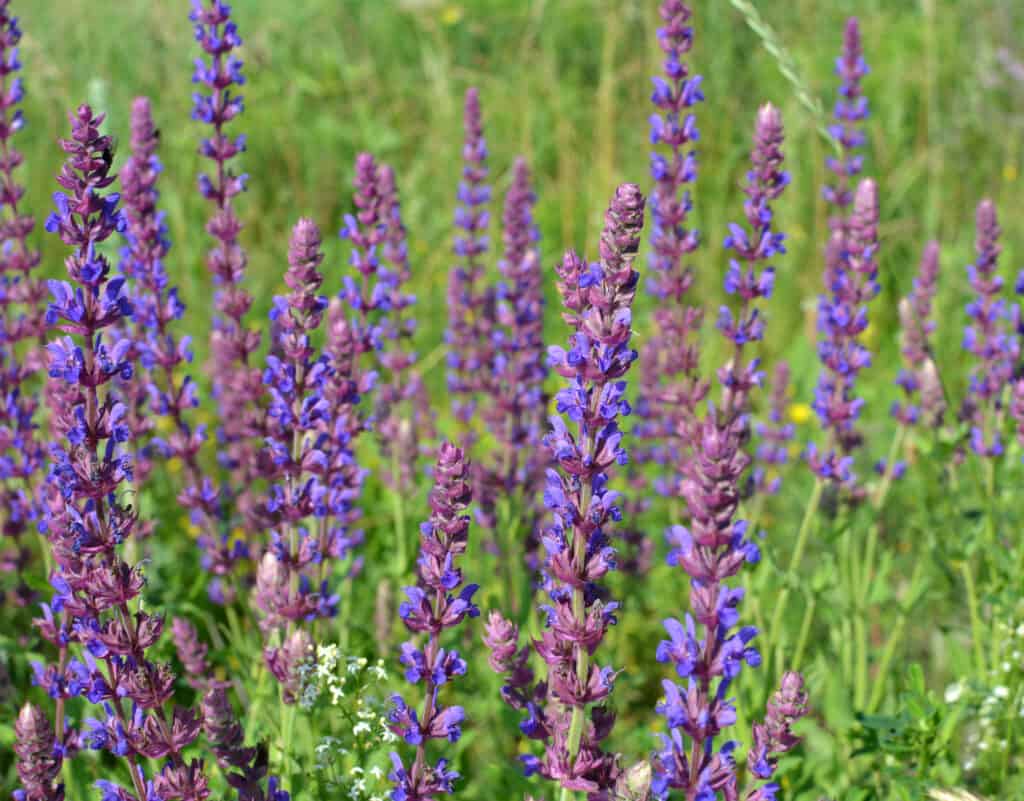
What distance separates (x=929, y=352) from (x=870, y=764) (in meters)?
1.38

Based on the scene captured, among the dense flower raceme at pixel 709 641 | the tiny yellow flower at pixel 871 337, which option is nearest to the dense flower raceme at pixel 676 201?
the dense flower raceme at pixel 709 641

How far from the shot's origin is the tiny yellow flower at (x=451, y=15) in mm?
8383

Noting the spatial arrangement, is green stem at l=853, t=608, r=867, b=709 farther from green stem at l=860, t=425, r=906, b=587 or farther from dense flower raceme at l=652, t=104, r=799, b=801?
dense flower raceme at l=652, t=104, r=799, b=801

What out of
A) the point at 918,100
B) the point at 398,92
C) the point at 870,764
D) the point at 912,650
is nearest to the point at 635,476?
the point at 912,650

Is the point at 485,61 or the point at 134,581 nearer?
the point at 134,581

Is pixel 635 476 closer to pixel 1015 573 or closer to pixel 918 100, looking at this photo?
pixel 1015 573

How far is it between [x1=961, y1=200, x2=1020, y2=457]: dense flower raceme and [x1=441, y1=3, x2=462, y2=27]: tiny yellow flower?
539cm

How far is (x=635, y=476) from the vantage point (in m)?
4.52

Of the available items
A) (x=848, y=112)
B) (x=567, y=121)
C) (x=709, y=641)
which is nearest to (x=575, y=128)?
(x=567, y=121)

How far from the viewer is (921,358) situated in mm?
3873

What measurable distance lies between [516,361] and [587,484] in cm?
201

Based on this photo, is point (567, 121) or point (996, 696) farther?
point (567, 121)

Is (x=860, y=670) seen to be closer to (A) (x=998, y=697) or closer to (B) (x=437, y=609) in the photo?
(A) (x=998, y=697)

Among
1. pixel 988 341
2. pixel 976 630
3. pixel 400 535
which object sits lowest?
pixel 976 630
